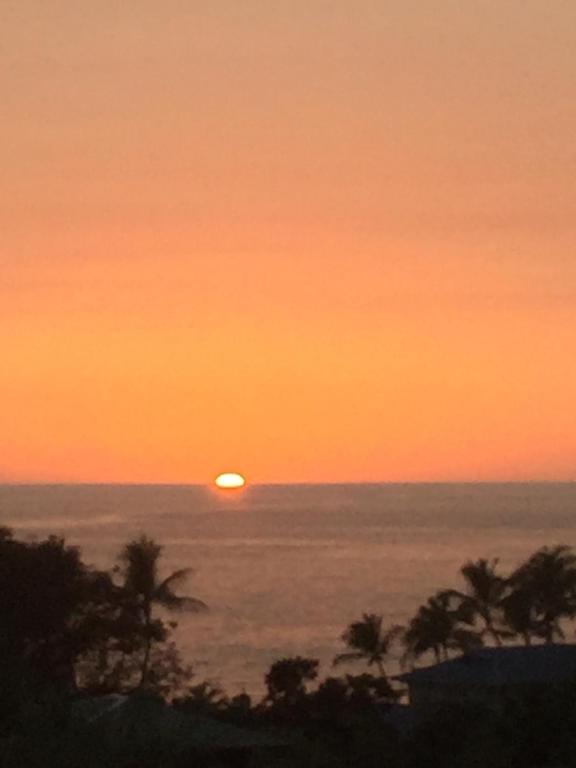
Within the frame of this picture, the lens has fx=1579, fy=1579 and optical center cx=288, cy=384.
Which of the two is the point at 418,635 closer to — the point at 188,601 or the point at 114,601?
the point at 188,601

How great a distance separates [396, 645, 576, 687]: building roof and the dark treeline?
190cm

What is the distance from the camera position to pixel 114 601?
4897 centimetres

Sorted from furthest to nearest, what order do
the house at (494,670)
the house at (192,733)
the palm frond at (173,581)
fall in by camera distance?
the palm frond at (173,581), the house at (494,670), the house at (192,733)

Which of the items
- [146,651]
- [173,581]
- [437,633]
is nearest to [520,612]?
[437,633]

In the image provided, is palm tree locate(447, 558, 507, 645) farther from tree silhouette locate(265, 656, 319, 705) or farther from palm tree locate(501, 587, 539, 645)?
tree silhouette locate(265, 656, 319, 705)

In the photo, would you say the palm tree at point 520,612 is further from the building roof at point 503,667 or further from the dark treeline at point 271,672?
the building roof at point 503,667

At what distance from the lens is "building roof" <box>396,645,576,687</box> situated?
4097 centimetres

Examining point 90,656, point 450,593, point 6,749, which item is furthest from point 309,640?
point 6,749

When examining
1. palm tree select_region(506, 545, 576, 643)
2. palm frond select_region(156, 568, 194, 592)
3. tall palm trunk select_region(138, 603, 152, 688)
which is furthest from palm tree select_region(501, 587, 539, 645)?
tall palm trunk select_region(138, 603, 152, 688)

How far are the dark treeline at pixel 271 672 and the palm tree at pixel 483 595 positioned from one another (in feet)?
0.23

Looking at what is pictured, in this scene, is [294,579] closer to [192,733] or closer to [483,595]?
[483,595]

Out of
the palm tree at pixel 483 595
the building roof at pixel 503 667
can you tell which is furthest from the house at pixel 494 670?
the palm tree at pixel 483 595

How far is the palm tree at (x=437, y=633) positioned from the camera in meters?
59.3

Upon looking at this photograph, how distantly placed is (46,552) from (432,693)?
39.5 ft
